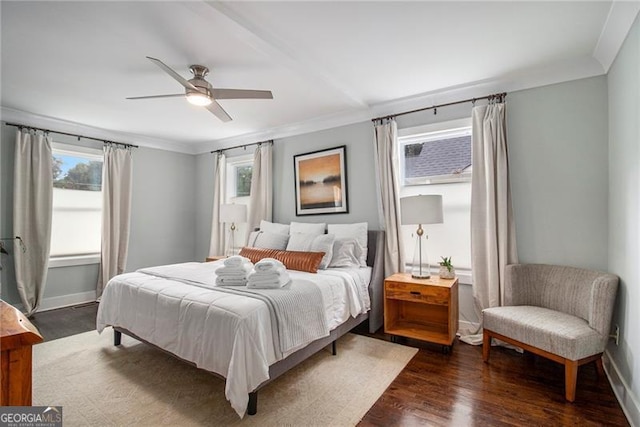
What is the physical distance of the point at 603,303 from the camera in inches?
83.0

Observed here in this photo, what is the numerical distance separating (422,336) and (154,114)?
4.08 m

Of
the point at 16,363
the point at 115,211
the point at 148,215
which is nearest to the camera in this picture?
the point at 16,363

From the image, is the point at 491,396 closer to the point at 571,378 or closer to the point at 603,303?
the point at 571,378

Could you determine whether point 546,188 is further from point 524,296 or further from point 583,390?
point 583,390

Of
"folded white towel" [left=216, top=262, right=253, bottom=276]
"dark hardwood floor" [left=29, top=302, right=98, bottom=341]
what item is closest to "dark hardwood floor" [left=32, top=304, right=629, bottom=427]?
"folded white towel" [left=216, top=262, right=253, bottom=276]

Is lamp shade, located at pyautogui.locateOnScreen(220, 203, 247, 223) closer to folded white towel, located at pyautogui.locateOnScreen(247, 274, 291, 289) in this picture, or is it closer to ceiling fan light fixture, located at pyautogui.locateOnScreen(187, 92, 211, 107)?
ceiling fan light fixture, located at pyautogui.locateOnScreen(187, 92, 211, 107)

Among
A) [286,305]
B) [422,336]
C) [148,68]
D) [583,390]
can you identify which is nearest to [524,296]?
[583,390]

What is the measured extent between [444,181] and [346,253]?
53.7 inches

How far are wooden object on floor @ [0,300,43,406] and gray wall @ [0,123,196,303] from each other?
13.6 ft

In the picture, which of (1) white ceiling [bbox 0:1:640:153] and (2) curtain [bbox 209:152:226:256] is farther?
(2) curtain [bbox 209:152:226:256]

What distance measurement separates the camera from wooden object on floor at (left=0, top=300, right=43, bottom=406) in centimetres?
89

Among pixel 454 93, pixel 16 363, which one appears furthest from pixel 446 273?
pixel 16 363

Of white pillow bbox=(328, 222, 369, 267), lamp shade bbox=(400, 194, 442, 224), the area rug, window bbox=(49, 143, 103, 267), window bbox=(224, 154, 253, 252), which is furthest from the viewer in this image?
window bbox=(224, 154, 253, 252)

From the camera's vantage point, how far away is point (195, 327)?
6.73 feet
